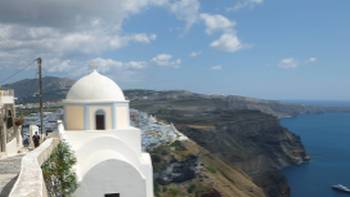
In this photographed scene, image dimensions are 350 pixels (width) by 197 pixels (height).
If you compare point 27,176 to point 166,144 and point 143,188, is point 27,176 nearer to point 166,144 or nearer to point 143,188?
point 143,188

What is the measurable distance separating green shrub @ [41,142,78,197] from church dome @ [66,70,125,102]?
3.59m

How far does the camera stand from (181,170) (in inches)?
2719

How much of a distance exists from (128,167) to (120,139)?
2.84 metres

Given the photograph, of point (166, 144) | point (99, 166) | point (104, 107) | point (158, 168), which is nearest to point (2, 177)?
point (99, 166)

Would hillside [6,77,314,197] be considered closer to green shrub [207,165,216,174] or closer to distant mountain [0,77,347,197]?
distant mountain [0,77,347,197]

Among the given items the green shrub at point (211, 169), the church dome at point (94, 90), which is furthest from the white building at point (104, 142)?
the green shrub at point (211, 169)

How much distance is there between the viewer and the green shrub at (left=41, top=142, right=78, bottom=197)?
543 inches

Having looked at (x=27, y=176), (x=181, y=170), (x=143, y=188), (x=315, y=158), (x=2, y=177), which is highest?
(x=27, y=176)

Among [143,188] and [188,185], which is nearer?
[143,188]

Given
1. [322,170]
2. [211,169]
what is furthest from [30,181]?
[322,170]

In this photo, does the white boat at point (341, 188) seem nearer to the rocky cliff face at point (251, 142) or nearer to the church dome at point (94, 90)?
the rocky cliff face at point (251, 142)

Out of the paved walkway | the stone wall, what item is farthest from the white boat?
the stone wall

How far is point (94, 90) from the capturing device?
70.6 ft

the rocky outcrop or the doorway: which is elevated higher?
the doorway
